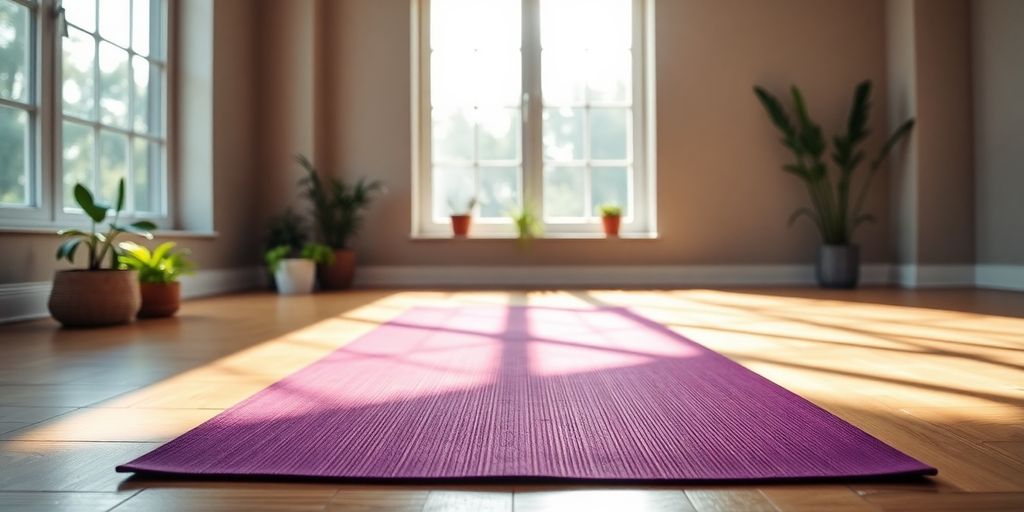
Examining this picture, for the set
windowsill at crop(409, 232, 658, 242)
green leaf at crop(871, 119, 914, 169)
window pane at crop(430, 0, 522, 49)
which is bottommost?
windowsill at crop(409, 232, 658, 242)

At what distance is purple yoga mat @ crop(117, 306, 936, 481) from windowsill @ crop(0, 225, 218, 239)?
1750mm

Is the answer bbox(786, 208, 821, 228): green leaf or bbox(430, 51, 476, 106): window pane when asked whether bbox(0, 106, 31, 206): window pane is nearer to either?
bbox(430, 51, 476, 106): window pane

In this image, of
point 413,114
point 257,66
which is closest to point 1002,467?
point 413,114

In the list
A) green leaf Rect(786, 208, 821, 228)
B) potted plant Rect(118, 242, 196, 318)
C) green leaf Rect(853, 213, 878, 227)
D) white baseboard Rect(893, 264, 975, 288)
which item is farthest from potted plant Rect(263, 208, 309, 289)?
white baseboard Rect(893, 264, 975, 288)

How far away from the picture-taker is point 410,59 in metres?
4.94

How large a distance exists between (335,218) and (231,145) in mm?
787

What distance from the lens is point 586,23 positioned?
5121 millimetres

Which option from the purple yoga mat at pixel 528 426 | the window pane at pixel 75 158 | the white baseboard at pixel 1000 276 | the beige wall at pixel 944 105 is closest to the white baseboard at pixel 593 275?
the white baseboard at pixel 1000 276

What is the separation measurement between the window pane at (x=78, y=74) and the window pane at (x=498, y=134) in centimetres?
246

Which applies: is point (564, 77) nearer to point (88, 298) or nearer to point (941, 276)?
point (941, 276)

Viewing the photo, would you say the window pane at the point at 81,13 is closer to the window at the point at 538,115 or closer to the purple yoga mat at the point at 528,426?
the window at the point at 538,115

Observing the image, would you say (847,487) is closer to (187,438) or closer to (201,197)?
(187,438)

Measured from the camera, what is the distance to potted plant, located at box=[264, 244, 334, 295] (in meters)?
4.23

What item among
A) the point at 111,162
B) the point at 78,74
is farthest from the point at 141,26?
the point at 111,162
